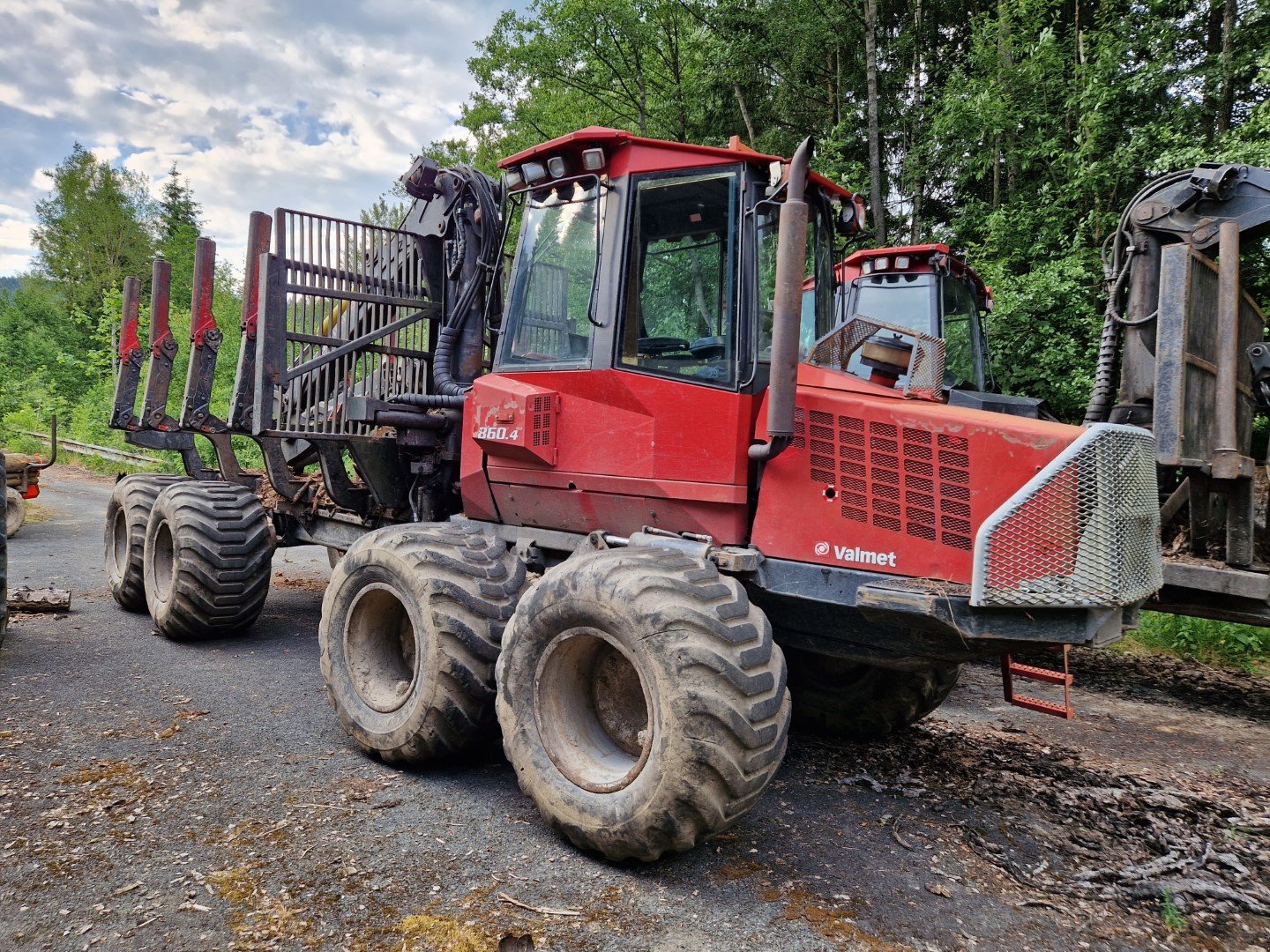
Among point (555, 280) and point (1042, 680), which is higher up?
point (555, 280)

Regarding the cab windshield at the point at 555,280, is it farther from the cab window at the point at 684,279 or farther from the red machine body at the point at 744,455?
the cab window at the point at 684,279

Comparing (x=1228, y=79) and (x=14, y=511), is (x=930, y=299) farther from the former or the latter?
(x=14, y=511)

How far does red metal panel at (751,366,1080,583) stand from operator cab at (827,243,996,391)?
494 centimetres

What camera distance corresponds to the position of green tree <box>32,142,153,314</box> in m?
40.5

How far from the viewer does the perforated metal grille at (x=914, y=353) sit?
3822 mm

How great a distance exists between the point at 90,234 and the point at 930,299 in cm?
4439

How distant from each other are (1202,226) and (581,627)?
16.4 feet

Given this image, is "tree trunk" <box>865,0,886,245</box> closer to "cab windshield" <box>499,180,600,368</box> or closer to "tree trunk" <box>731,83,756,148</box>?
"tree trunk" <box>731,83,756,148</box>

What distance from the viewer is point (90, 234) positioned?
40594 millimetres

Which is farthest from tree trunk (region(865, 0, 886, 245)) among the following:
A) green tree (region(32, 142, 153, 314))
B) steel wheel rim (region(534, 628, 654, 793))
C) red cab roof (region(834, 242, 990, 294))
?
green tree (region(32, 142, 153, 314))

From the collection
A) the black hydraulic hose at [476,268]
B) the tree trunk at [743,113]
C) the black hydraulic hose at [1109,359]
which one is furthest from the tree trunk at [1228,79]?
the black hydraulic hose at [476,268]

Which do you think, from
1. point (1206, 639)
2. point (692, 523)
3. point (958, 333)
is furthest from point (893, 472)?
point (958, 333)

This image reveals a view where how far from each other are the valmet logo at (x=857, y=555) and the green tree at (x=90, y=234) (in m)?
44.9

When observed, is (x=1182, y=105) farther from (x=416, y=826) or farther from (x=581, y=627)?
(x=416, y=826)
